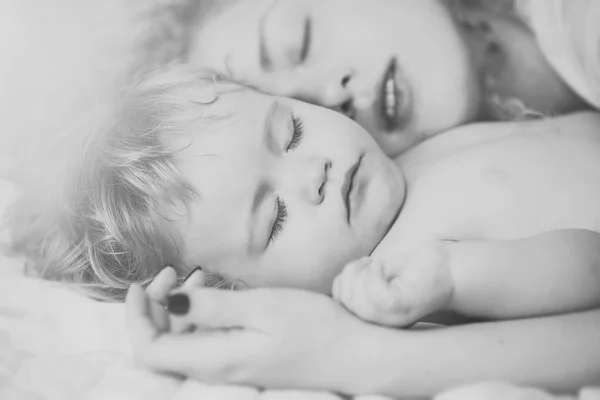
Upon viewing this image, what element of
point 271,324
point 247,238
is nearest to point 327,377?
point 271,324

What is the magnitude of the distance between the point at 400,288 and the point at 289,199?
18cm

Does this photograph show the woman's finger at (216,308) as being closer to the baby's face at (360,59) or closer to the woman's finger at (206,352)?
the woman's finger at (206,352)

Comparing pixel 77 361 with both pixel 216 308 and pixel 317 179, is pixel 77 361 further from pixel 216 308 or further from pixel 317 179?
pixel 317 179

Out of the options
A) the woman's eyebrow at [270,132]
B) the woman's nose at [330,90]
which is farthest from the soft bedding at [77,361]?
the woman's nose at [330,90]

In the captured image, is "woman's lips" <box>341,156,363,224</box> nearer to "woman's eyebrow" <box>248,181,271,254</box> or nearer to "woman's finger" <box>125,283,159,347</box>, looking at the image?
"woman's eyebrow" <box>248,181,271,254</box>

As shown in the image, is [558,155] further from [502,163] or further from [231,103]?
[231,103]

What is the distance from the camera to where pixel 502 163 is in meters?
0.65

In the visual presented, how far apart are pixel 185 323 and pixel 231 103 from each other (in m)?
0.29

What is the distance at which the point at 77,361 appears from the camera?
56cm

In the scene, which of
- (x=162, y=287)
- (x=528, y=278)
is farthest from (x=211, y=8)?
(x=528, y=278)

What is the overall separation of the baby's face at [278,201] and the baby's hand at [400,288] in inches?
3.9

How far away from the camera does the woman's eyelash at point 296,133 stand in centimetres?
66

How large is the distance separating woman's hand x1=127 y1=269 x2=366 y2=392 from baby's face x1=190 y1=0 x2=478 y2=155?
0.37 metres

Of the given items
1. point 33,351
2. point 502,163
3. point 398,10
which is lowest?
point 33,351
